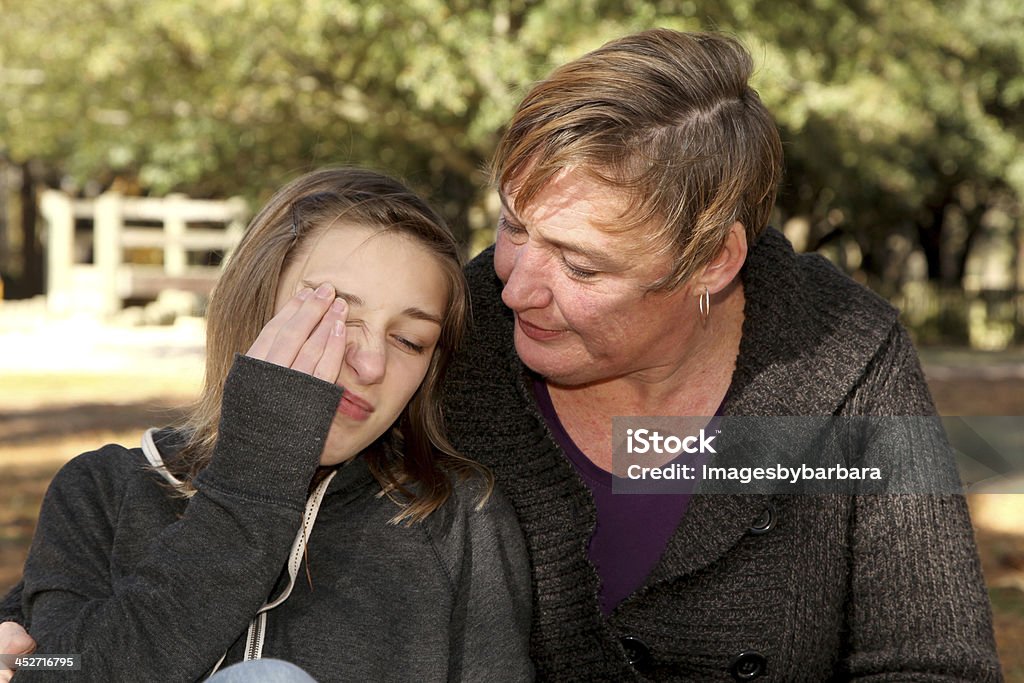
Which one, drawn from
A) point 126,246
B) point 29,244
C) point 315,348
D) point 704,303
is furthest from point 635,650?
point 29,244

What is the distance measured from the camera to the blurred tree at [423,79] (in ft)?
32.4

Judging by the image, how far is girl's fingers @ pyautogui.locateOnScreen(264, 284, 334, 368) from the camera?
1.95 meters

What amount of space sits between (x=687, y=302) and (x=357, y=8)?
7856mm

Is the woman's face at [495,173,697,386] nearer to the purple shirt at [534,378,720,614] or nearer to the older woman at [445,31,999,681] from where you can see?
the older woman at [445,31,999,681]

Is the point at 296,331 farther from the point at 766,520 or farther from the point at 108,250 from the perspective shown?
the point at 108,250

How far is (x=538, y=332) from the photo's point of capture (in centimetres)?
228

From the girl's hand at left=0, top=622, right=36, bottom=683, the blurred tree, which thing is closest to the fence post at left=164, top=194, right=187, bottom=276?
the blurred tree

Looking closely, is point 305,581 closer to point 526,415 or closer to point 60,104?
point 526,415

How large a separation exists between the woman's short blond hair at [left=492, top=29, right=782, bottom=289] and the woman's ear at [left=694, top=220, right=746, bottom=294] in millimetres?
31

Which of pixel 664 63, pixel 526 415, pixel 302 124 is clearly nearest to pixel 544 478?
pixel 526 415

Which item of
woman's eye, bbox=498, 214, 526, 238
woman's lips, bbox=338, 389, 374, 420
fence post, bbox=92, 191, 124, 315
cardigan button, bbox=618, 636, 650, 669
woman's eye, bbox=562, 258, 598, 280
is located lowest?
cardigan button, bbox=618, 636, 650, 669

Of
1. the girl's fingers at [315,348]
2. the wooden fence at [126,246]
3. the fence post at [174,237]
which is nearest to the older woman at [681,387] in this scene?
the girl's fingers at [315,348]

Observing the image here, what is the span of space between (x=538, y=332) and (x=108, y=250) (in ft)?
53.7

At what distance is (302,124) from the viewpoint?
12.9 metres
